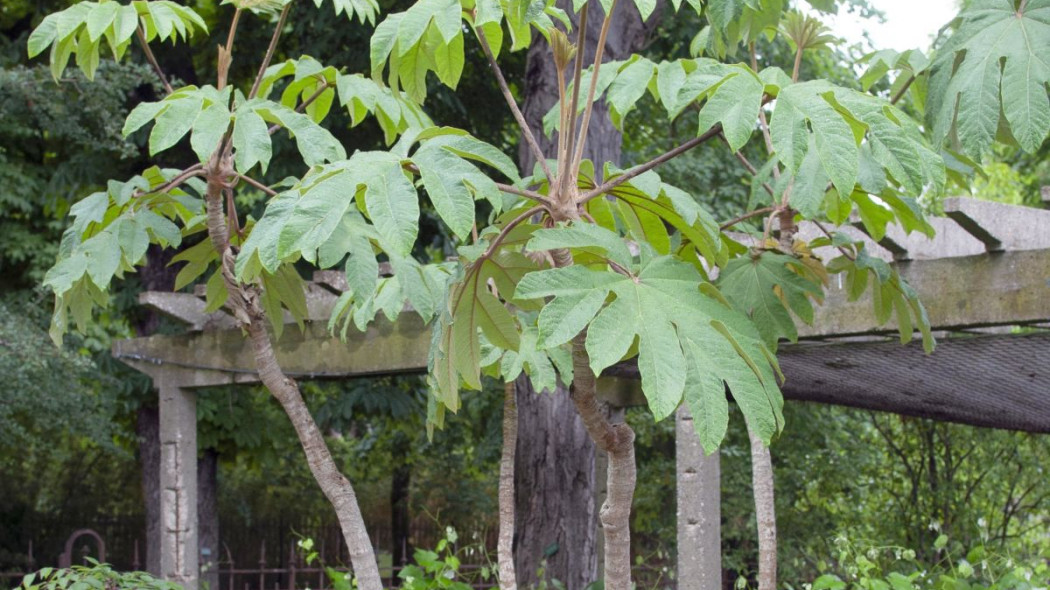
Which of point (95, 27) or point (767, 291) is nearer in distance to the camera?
point (767, 291)

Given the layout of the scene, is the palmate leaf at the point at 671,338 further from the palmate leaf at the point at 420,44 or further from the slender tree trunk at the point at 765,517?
the slender tree trunk at the point at 765,517

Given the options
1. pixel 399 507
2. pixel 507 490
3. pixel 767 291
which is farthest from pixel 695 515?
pixel 399 507

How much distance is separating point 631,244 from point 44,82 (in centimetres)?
544

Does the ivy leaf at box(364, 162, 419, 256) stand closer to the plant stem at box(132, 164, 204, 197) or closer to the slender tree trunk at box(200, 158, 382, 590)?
the slender tree trunk at box(200, 158, 382, 590)

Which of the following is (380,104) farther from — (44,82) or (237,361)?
(44,82)

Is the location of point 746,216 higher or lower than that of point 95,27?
lower

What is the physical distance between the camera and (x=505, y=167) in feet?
8.71

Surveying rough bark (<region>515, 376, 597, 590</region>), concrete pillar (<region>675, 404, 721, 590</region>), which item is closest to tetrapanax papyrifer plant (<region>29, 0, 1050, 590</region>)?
concrete pillar (<region>675, 404, 721, 590</region>)

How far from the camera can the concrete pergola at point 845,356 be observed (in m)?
4.46

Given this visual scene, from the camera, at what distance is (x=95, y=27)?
341 cm

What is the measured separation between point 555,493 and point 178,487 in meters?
2.00

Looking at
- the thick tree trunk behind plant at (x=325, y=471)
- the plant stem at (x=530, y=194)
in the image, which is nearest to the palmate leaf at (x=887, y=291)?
the plant stem at (x=530, y=194)

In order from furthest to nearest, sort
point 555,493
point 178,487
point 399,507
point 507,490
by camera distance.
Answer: point 399,507 → point 555,493 → point 178,487 → point 507,490

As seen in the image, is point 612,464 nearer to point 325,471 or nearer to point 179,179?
point 325,471
